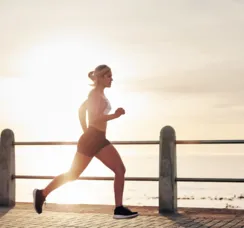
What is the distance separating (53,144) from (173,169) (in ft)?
7.87

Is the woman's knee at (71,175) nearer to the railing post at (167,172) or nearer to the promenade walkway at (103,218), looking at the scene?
the promenade walkway at (103,218)

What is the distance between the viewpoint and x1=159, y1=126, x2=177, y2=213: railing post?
11.6 m

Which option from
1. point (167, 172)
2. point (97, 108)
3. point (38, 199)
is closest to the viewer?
point (97, 108)

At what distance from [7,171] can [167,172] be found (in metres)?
3.21

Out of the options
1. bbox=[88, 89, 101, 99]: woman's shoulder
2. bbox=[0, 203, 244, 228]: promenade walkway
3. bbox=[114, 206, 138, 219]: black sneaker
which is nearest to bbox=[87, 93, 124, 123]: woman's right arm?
bbox=[88, 89, 101, 99]: woman's shoulder

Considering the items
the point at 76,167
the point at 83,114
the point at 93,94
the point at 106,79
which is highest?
the point at 106,79

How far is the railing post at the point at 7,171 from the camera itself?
12805 millimetres

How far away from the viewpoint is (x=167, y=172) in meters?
11.7

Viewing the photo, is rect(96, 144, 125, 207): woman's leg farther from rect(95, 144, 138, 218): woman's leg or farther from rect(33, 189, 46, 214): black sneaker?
rect(33, 189, 46, 214): black sneaker

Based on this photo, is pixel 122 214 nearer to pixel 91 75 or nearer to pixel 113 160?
pixel 113 160

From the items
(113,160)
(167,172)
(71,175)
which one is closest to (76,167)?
(71,175)

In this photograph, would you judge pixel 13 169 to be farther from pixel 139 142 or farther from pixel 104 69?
pixel 104 69

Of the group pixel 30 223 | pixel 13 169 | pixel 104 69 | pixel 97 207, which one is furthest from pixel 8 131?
pixel 104 69

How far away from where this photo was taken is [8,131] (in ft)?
42.7
